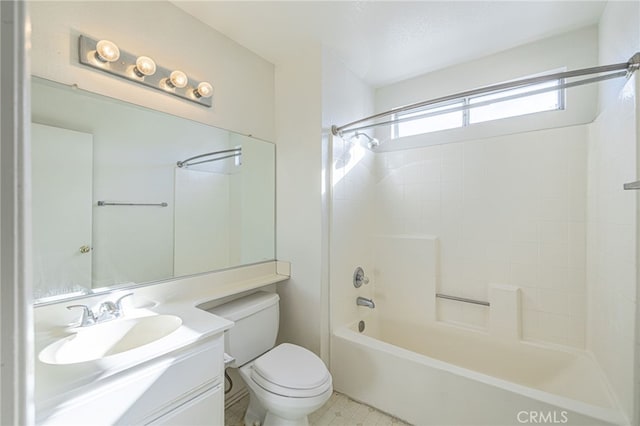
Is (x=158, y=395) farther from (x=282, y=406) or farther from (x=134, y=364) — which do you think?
(x=282, y=406)

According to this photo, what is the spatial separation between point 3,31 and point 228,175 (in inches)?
58.9

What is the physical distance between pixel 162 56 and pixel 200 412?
5.92 feet

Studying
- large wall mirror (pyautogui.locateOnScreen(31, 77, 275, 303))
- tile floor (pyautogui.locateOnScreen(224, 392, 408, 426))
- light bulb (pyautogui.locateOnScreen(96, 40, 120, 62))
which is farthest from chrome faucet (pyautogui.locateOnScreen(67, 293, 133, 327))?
light bulb (pyautogui.locateOnScreen(96, 40, 120, 62))

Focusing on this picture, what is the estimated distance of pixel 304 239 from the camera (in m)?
2.04

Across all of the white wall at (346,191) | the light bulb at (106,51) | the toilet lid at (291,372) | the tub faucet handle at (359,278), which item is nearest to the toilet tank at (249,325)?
the toilet lid at (291,372)

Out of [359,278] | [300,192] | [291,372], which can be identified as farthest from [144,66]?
[359,278]

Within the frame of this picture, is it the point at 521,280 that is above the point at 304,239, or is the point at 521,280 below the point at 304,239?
below

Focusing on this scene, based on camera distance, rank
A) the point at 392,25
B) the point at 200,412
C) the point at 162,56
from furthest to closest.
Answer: the point at 392,25 → the point at 162,56 → the point at 200,412

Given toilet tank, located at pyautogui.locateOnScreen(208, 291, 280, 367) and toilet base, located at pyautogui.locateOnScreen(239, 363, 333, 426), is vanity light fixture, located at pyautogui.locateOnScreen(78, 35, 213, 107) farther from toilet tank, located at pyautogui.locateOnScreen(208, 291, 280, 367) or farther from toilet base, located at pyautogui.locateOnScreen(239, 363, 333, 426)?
toilet base, located at pyautogui.locateOnScreen(239, 363, 333, 426)

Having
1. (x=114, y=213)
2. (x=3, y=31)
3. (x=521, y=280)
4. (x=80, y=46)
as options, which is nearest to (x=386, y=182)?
(x=521, y=280)

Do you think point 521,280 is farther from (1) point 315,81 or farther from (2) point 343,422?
(1) point 315,81

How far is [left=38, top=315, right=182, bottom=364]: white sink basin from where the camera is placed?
1.01 metres

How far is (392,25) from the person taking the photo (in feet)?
5.74

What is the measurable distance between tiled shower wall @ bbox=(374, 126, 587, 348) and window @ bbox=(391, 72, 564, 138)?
8.7 inches
